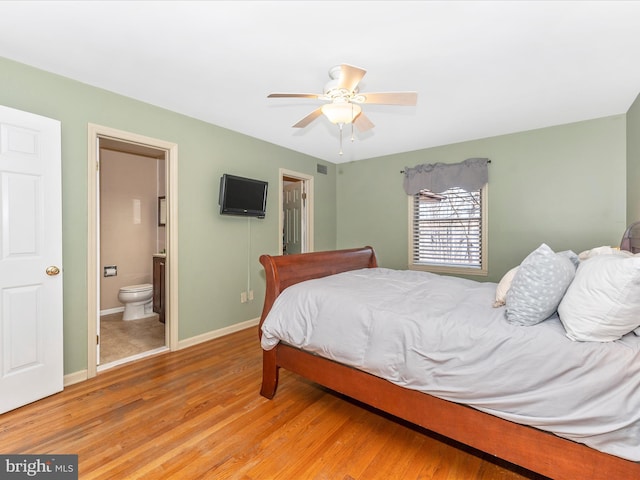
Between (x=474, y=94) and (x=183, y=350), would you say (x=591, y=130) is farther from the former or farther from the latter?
(x=183, y=350)

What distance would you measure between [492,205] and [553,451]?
3.12 meters

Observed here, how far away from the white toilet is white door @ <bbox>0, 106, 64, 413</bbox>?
5.89 feet

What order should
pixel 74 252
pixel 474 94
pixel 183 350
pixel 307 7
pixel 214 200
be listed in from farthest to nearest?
pixel 214 200
pixel 183 350
pixel 474 94
pixel 74 252
pixel 307 7

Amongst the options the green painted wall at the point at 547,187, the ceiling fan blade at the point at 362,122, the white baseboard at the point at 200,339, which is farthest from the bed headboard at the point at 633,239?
the white baseboard at the point at 200,339

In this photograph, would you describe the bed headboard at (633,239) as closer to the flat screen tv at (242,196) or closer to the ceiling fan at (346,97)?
the ceiling fan at (346,97)

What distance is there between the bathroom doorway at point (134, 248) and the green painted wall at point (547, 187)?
320 centimetres

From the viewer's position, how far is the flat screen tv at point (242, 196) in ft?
11.0

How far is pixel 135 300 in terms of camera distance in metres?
4.02

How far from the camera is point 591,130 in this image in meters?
3.22

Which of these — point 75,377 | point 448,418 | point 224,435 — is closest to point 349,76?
point 448,418

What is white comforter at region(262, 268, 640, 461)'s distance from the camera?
1.15m

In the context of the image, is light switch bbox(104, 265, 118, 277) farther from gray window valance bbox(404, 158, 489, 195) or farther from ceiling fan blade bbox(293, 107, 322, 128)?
gray window valance bbox(404, 158, 489, 195)

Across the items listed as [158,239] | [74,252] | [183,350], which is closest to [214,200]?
[74,252]

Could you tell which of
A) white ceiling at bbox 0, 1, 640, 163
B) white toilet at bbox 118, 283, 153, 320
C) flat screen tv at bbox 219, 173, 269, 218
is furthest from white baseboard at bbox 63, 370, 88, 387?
white ceiling at bbox 0, 1, 640, 163
